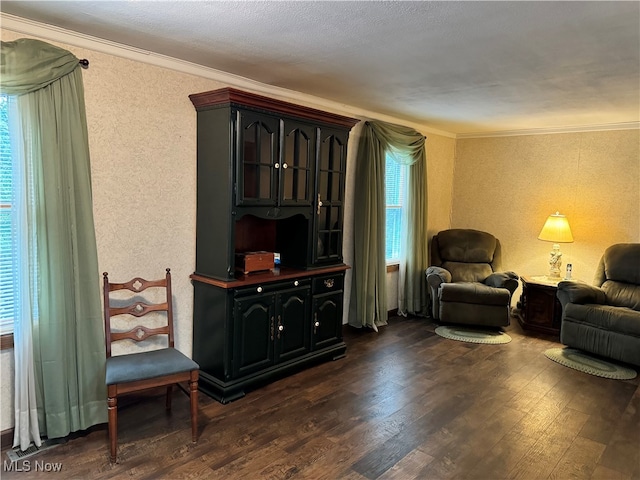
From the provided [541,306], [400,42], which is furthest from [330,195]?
[541,306]

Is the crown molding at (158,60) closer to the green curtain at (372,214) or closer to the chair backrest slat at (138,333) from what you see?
the green curtain at (372,214)

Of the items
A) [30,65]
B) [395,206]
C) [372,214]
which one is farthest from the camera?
[395,206]

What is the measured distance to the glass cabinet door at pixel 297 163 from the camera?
3.38m

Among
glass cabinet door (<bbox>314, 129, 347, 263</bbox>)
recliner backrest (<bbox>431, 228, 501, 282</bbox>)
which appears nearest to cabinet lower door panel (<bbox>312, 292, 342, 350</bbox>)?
glass cabinet door (<bbox>314, 129, 347, 263</bbox>)

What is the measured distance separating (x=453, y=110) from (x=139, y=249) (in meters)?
3.24

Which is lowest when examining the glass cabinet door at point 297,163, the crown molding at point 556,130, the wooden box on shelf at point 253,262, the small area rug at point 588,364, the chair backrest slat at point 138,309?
the small area rug at point 588,364

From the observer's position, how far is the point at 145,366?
8.46ft

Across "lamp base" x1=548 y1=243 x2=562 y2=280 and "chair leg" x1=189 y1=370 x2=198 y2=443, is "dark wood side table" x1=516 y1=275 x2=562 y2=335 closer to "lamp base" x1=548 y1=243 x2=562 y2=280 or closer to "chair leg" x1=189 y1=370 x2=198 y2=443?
"lamp base" x1=548 y1=243 x2=562 y2=280

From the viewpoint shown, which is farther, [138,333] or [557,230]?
[557,230]

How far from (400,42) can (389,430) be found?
91.7 inches

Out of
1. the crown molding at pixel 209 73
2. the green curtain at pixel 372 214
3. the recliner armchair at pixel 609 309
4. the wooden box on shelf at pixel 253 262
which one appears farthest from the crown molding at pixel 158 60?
the recliner armchair at pixel 609 309

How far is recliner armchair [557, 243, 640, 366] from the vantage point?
13.1 ft

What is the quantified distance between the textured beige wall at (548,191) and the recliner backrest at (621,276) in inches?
18.0

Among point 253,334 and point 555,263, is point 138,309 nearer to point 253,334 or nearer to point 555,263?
point 253,334
